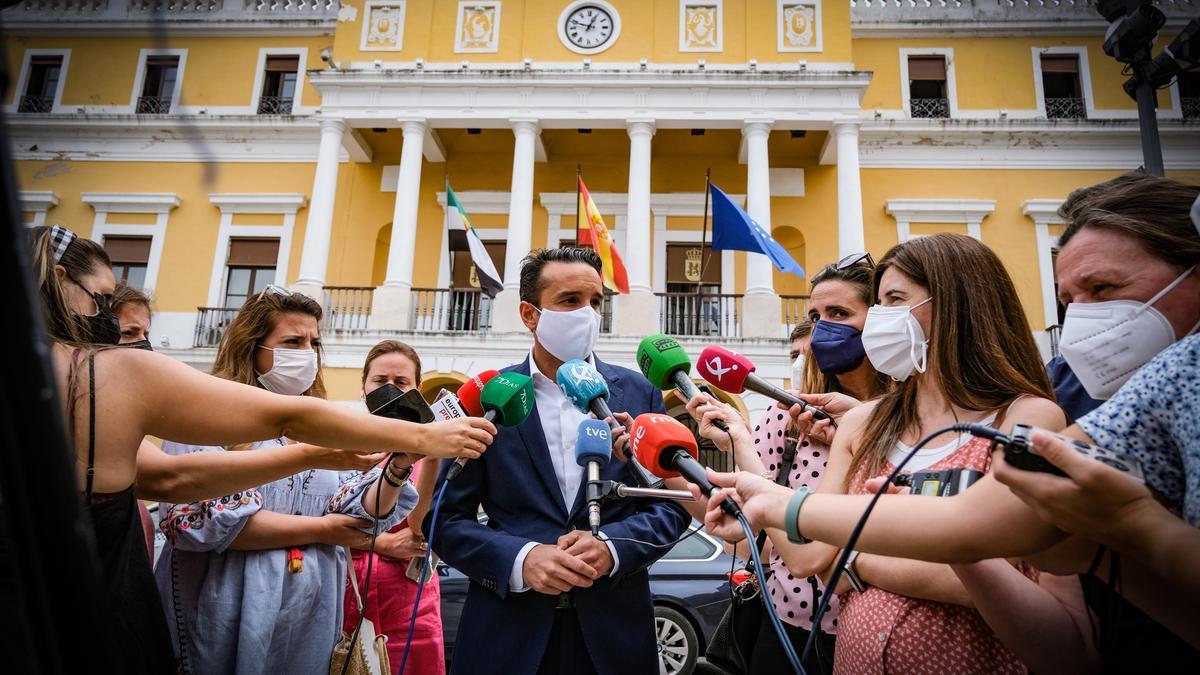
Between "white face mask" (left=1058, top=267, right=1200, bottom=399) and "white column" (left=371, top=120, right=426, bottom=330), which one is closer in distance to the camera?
"white face mask" (left=1058, top=267, right=1200, bottom=399)

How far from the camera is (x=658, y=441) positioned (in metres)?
1.82

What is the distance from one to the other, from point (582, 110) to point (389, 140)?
5.17 metres

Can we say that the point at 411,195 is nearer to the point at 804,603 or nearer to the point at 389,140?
the point at 389,140

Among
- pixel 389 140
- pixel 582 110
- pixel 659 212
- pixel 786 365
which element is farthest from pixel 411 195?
pixel 786 365

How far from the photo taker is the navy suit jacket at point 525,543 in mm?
2225

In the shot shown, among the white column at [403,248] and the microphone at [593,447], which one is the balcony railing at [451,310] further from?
the microphone at [593,447]

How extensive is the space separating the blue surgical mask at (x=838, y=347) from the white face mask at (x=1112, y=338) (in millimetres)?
1056

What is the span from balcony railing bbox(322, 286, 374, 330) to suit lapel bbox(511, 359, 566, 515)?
510 inches

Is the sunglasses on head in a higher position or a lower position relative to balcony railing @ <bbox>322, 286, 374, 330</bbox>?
lower

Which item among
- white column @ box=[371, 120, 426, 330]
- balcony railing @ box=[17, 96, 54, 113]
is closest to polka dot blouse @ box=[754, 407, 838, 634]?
white column @ box=[371, 120, 426, 330]

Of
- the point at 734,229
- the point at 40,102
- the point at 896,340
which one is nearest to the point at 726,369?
the point at 896,340

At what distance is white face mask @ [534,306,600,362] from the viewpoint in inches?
109

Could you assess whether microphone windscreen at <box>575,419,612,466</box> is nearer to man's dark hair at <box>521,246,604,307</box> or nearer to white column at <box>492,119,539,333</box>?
man's dark hair at <box>521,246,604,307</box>

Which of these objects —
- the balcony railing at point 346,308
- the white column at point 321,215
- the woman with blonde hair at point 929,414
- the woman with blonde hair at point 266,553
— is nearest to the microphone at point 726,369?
the woman with blonde hair at point 929,414
